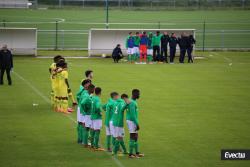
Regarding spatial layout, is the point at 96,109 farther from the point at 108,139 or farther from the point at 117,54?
the point at 117,54

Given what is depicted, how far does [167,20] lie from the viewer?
6794 cm

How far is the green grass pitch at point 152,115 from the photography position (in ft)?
59.9

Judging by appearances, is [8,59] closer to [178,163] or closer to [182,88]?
[182,88]

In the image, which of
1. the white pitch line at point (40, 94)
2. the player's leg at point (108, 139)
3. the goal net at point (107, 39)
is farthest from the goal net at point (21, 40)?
the player's leg at point (108, 139)

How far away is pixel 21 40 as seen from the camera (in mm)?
42719

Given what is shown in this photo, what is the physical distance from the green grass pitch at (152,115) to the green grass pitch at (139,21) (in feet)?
40.6

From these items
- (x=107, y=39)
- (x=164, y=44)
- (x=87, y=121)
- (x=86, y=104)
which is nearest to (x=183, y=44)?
(x=164, y=44)

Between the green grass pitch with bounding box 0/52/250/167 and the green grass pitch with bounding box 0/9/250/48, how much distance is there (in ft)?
40.6

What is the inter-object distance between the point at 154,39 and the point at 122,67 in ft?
11.0

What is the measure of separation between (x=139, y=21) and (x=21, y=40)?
25152mm

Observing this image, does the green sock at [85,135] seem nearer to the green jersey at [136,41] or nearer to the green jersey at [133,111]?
the green jersey at [133,111]

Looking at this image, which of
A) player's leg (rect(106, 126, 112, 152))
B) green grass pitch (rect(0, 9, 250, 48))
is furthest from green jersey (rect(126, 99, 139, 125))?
green grass pitch (rect(0, 9, 250, 48))

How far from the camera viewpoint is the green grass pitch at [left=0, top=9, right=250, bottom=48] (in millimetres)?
52375

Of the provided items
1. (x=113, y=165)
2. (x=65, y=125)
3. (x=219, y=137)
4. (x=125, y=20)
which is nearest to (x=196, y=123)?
(x=219, y=137)
